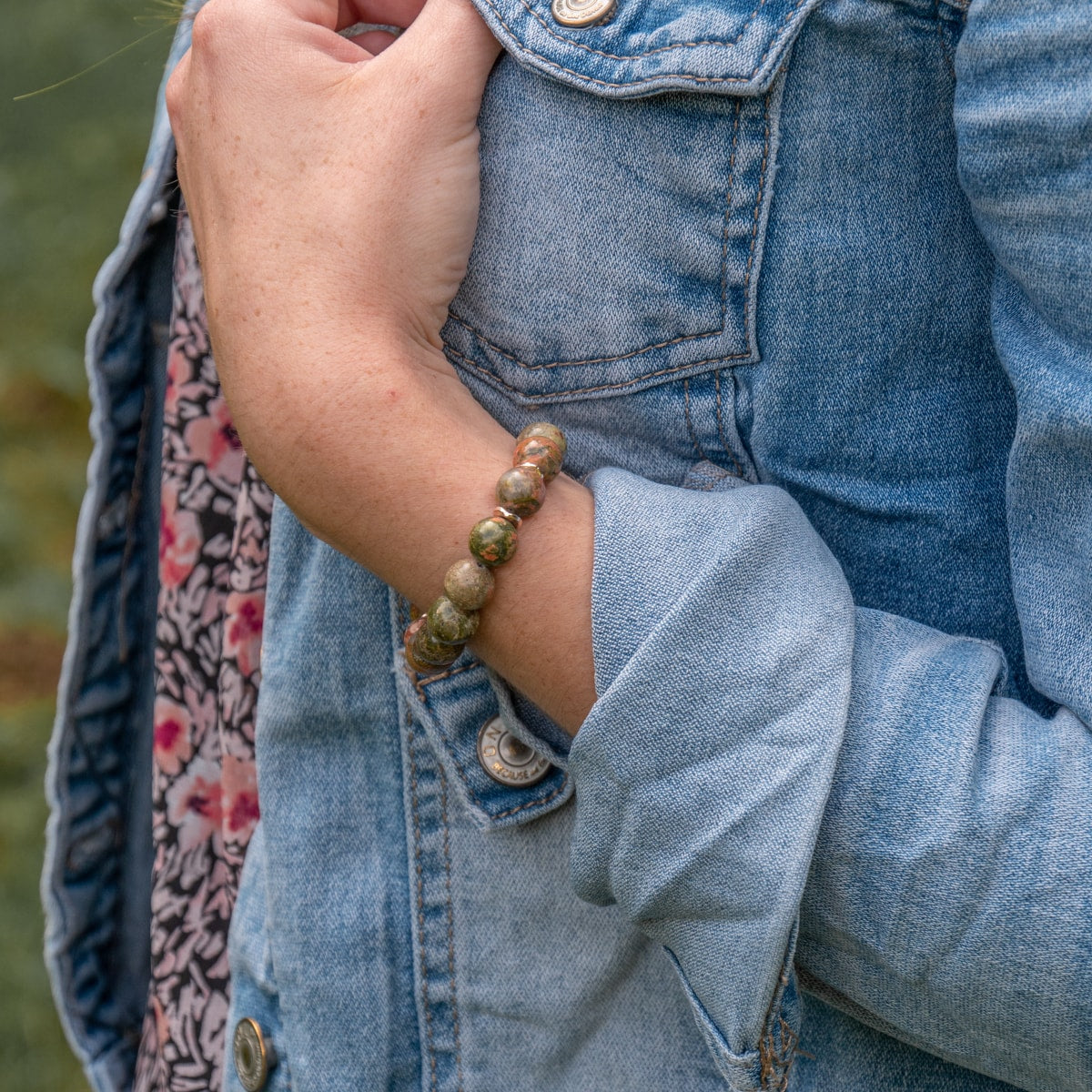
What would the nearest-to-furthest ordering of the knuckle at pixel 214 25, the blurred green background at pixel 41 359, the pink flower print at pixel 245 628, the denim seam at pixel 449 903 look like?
the knuckle at pixel 214 25
the denim seam at pixel 449 903
the pink flower print at pixel 245 628
the blurred green background at pixel 41 359

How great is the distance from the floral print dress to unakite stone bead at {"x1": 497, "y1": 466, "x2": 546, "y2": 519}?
0.47m

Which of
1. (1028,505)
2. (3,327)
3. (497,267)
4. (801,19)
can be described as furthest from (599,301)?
(3,327)

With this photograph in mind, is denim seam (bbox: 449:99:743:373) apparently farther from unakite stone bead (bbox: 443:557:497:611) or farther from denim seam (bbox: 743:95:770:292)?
unakite stone bead (bbox: 443:557:497:611)

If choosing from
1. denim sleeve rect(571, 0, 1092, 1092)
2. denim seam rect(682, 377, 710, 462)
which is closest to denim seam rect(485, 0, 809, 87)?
denim sleeve rect(571, 0, 1092, 1092)

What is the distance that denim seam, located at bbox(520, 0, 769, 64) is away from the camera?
795 millimetres

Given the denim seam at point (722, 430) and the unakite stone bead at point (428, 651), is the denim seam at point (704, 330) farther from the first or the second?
the unakite stone bead at point (428, 651)

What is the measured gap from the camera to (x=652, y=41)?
0.83 meters

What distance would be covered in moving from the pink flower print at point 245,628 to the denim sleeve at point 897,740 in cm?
54

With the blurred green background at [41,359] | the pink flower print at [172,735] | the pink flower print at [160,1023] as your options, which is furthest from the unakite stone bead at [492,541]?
the blurred green background at [41,359]

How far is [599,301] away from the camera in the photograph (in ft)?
2.90

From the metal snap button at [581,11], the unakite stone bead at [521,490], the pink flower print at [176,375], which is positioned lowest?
the pink flower print at [176,375]

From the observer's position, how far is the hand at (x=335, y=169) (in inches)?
34.7

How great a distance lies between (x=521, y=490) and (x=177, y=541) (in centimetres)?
65

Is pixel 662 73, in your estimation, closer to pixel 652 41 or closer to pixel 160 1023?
pixel 652 41
